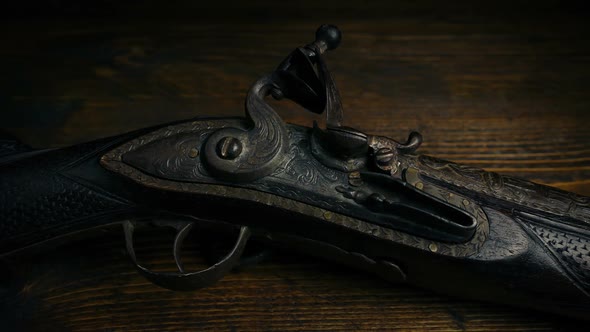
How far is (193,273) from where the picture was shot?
6.43 ft

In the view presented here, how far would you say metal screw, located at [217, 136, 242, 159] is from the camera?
181 centimetres

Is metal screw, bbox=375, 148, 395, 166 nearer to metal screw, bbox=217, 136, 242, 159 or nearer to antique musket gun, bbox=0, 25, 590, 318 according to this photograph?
antique musket gun, bbox=0, 25, 590, 318

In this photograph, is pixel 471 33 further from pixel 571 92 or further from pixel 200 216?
pixel 200 216

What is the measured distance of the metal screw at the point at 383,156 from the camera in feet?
5.83

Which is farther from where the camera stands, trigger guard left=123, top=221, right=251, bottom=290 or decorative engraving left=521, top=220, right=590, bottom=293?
trigger guard left=123, top=221, right=251, bottom=290

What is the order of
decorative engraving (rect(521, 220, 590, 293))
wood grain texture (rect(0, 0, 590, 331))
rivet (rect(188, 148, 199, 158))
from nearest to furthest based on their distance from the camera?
decorative engraving (rect(521, 220, 590, 293)), rivet (rect(188, 148, 199, 158)), wood grain texture (rect(0, 0, 590, 331))

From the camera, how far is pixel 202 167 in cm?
186

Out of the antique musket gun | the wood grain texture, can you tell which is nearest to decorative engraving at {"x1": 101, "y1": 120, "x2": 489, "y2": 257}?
the antique musket gun

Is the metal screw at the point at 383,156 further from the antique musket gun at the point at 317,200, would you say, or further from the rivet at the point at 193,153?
the rivet at the point at 193,153

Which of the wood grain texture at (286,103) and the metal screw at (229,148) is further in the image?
the wood grain texture at (286,103)

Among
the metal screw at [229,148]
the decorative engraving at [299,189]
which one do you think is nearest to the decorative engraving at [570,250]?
the decorative engraving at [299,189]

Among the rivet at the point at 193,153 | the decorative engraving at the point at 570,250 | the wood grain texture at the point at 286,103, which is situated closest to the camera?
the decorative engraving at the point at 570,250

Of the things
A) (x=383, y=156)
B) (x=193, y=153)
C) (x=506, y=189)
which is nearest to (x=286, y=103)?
(x=193, y=153)

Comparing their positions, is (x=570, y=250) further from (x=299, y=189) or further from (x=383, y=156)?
(x=299, y=189)
